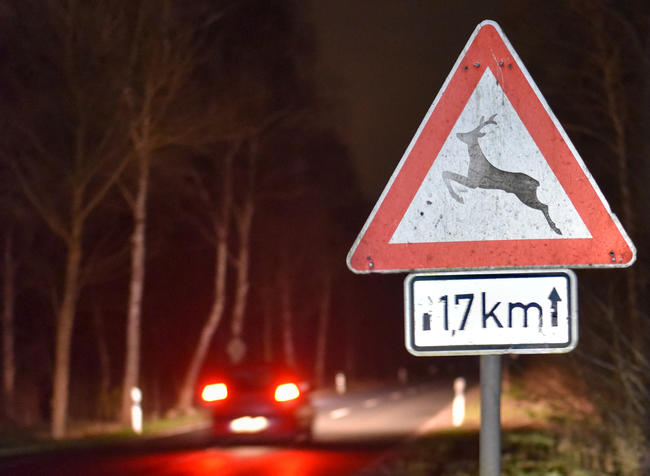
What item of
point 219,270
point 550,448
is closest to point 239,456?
point 550,448

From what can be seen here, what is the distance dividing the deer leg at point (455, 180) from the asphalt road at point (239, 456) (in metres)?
10.8

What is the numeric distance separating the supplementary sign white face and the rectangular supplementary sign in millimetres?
144

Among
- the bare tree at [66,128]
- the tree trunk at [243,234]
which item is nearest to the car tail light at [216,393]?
the bare tree at [66,128]

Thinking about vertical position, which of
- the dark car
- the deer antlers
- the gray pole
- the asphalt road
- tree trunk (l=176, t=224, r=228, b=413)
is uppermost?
tree trunk (l=176, t=224, r=228, b=413)

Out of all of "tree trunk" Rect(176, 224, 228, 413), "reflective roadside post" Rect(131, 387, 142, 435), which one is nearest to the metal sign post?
"reflective roadside post" Rect(131, 387, 142, 435)

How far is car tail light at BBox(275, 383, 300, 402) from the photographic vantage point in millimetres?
18078

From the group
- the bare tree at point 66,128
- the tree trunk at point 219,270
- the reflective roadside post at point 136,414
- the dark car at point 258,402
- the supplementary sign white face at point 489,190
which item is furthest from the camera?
the tree trunk at point 219,270

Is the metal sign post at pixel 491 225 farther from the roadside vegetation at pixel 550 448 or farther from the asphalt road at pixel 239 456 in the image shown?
the asphalt road at pixel 239 456

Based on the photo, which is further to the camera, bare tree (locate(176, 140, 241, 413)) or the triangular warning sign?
bare tree (locate(176, 140, 241, 413))

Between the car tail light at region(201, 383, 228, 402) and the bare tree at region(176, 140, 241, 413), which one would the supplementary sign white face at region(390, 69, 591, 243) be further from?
the bare tree at region(176, 140, 241, 413)

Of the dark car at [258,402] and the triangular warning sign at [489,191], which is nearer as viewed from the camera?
the triangular warning sign at [489,191]

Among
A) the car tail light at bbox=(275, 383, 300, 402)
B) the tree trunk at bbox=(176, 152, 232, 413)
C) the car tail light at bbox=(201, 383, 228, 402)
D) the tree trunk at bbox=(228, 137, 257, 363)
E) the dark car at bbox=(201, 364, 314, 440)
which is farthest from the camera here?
the tree trunk at bbox=(228, 137, 257, 363)

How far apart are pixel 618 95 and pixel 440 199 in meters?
13.5

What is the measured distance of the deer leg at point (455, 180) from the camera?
3363mm
